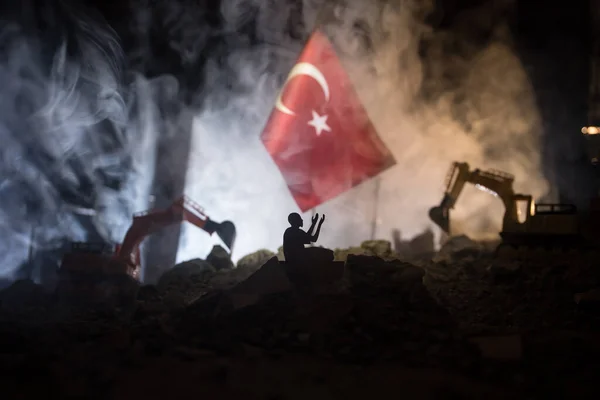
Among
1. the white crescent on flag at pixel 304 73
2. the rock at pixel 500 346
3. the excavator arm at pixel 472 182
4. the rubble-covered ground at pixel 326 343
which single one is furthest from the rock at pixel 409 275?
the white crescent on flag at pixel 304 73

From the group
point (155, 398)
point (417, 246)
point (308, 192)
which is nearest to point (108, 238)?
point (308, 192)

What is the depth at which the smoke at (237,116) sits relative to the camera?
1897cm

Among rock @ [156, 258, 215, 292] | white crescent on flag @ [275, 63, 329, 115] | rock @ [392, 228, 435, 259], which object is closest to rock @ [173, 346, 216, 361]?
rock @ [156, 258, 215, 292]

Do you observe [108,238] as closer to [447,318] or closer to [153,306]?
[153,306]

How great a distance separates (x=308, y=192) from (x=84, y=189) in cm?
960

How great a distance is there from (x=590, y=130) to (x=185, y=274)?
17261 mm

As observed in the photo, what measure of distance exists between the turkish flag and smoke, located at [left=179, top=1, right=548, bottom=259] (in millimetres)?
406

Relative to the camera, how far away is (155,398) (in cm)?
546

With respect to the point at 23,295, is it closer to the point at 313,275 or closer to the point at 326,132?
the point at 313,275

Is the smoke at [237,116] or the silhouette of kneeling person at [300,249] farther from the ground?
the smoke at [237,116]

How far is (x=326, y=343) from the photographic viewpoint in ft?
22.2

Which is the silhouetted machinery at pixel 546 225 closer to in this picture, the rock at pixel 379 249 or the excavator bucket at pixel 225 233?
the rock at pixel 379 249

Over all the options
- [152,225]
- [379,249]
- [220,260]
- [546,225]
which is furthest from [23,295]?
[546,225]

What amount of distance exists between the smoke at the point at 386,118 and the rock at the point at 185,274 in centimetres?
519
